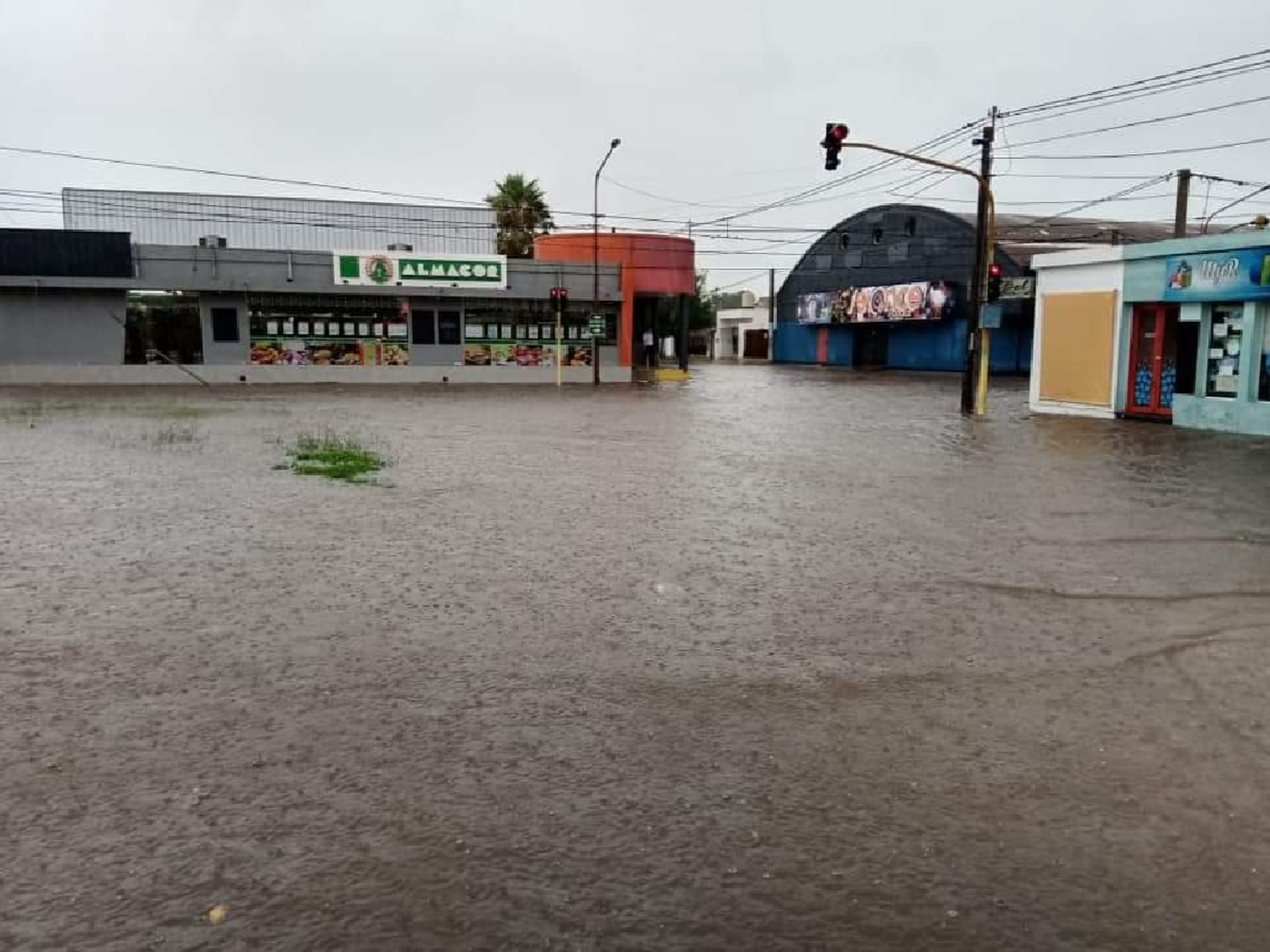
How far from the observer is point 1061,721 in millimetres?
5160

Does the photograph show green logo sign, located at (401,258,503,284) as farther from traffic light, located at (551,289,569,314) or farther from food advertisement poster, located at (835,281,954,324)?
food advertisement poster, located at (835,281,954,324)

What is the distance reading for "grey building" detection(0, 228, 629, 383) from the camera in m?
39.5

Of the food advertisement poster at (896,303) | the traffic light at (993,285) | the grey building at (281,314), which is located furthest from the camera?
the food advertisement poster at (896,303)

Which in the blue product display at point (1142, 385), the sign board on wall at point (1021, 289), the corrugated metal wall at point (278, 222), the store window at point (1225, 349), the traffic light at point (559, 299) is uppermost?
the corrugated metal wall at point (278, 222)

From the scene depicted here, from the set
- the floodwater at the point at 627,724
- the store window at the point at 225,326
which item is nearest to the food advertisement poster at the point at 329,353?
the store window at the point at 225,326

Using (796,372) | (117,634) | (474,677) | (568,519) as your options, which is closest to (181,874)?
(474,677)

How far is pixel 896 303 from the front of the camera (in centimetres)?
5931

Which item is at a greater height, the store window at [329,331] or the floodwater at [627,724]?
the store window at [329,331]

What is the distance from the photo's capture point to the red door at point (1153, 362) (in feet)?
80.1

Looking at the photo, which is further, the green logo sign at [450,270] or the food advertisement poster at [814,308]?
the food advertisement poster at [814,308]

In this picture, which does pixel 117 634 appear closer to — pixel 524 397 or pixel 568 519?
pixel 568 519

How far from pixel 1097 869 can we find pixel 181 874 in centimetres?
326

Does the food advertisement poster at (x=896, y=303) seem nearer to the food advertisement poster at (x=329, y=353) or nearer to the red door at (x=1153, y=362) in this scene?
the food advertisement poster at (x=329, y=353)

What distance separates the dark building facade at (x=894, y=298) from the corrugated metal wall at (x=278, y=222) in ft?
79.4
